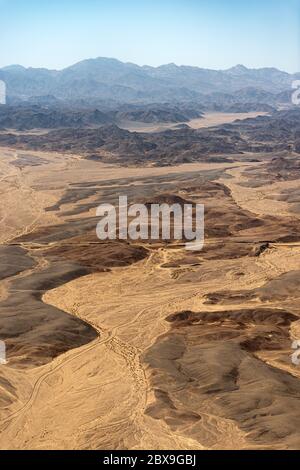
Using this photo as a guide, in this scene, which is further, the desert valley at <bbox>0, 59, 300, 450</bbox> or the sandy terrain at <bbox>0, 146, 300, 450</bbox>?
the desert valley at <bbox>0, 59, 300, 450</bbox>

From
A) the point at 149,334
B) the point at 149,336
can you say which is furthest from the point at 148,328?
the point at 149,336

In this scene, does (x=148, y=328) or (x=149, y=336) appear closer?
(x=149, y=336)

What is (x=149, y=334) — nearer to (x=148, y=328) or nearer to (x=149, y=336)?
(x=149, y=336)

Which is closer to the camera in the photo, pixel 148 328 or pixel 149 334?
pixel 149 334

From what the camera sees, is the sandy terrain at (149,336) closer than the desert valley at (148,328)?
Yes

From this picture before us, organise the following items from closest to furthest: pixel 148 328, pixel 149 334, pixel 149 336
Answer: pixel 149 336 < pixel 149 334 < pixel 148 328

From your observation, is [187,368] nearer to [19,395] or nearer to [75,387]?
[75,387]

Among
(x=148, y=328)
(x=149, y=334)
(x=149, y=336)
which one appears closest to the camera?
(x=149, y=336)
